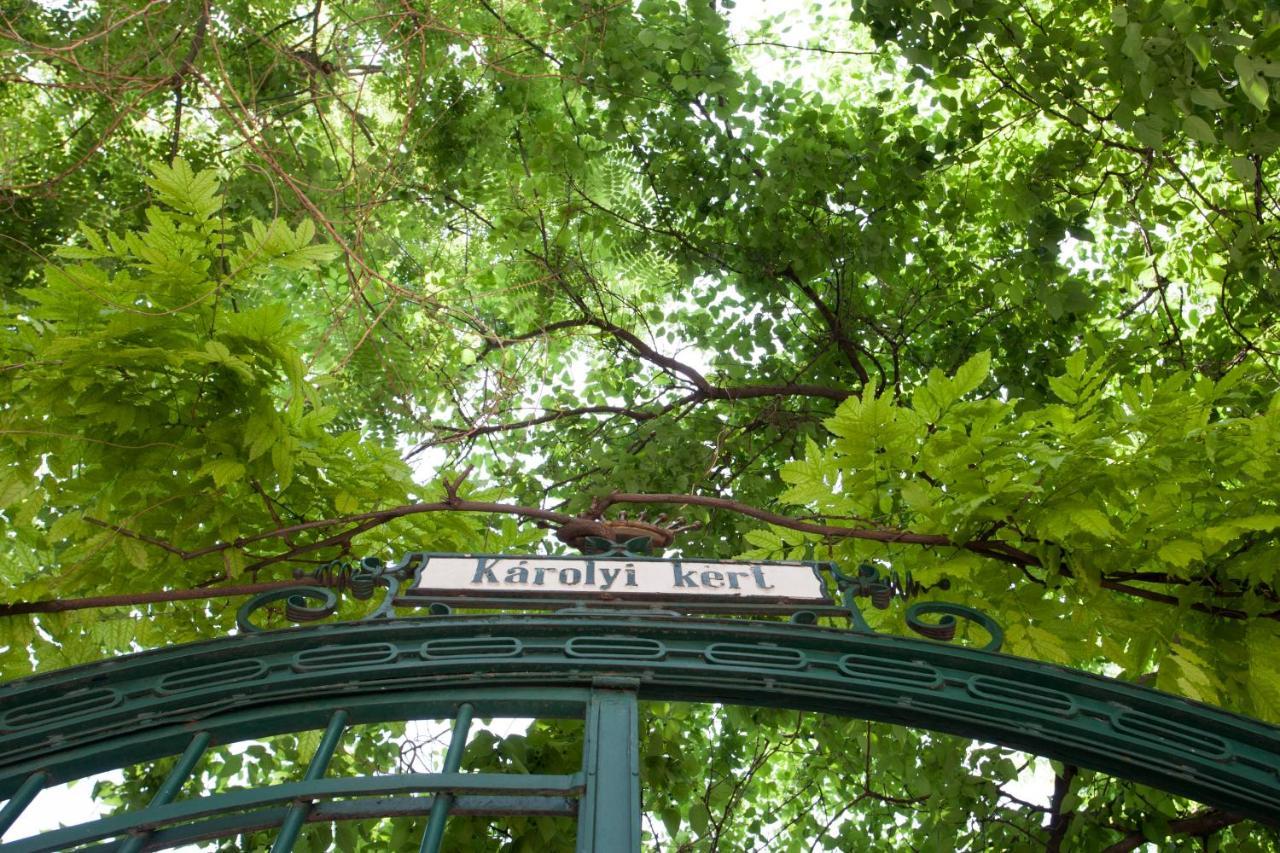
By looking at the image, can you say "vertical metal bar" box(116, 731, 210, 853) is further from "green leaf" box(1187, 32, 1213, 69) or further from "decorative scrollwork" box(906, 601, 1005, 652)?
"green leaf" box(1187, 32, 1213, 69)

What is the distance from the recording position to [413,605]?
2125mm

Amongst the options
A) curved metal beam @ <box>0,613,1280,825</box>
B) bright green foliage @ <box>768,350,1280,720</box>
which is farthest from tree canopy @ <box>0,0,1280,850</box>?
curved metal beam @ <box>0,613,1280,825</box>

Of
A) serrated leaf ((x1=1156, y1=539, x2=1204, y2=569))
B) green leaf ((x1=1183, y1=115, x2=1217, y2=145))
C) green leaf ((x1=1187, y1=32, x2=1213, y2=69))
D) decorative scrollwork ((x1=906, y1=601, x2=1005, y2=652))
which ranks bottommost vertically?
decorative scrollwork ((x1=906, y1=601, x2=1005, y2=652))

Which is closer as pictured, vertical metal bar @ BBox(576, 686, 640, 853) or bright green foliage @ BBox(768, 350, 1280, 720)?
vertical metal bar @ BBox(576, 686, 640, 853)

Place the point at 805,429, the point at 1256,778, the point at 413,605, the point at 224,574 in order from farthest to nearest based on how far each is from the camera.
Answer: the point at 805,429, the point at 224,574, the point at 413,605, the point at 1256,778

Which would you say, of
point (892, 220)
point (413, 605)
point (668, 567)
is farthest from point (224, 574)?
point (892, 220)

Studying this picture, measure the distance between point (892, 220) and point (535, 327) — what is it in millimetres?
2004

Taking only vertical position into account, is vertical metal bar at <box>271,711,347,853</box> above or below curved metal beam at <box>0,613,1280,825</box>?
below

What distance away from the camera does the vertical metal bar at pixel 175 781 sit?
1.58 m

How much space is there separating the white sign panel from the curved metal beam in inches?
4.8

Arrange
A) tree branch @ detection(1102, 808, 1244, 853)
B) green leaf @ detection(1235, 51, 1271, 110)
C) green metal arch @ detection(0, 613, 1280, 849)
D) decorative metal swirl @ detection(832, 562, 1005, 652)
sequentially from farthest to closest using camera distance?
tree branch @ detection(1102, 808, 1244, 853)
green leaf @ detection(1235, 51, 1271, 110)
decorative metal swirl @ detection(832, 562, 1005, 652)
green metal arch @ detection(0, 613, 1280, 849)

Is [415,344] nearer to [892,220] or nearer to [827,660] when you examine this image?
[892,220]

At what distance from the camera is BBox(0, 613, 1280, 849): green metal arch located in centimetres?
181

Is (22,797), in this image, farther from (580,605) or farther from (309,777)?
(580,605)
